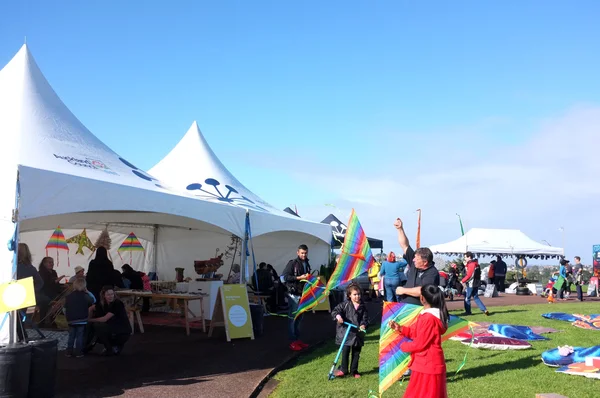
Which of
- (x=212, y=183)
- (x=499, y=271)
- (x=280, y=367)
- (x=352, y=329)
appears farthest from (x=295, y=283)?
(x=499, y=271)

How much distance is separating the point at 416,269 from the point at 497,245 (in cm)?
2154

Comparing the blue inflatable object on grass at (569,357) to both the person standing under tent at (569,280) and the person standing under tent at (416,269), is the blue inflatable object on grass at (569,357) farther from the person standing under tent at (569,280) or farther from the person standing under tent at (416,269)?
the person standing under tent at (569,280)

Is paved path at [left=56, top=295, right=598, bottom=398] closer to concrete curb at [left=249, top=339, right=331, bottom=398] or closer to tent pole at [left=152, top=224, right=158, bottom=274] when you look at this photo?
concrete curb at [left=249, top=339, right=331, bottom=398]

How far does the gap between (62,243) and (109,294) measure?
856cm

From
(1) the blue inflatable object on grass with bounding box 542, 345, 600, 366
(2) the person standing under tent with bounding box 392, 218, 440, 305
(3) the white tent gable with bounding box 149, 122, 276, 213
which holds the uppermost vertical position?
(3) the white tent gable with bounding box 149, 122, 276, 213

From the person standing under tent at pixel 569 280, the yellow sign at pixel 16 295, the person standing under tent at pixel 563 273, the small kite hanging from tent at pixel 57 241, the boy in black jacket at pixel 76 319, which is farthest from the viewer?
the person standing under tent at pixel 569 280

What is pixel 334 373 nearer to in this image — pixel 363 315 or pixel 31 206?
pixel 363 315

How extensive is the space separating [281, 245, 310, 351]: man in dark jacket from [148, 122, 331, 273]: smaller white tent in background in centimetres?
240

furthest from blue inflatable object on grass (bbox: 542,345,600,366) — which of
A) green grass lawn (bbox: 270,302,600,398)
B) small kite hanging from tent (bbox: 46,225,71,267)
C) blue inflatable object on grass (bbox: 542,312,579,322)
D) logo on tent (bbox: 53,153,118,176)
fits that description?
small kite hanging from tent (bbox: 46,225,71,267)

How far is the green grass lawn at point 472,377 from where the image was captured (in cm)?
539

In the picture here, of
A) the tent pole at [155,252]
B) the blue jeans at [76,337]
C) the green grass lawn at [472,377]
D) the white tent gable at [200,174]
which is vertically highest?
the white tent gable at [200,174]

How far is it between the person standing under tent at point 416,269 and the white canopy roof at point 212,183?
194 inches

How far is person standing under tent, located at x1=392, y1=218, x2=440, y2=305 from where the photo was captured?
544 centimetres

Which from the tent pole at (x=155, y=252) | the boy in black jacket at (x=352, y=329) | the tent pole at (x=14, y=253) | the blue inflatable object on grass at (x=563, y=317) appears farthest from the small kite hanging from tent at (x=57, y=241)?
the blue inflatable object on grass at (x=563, y=317)
